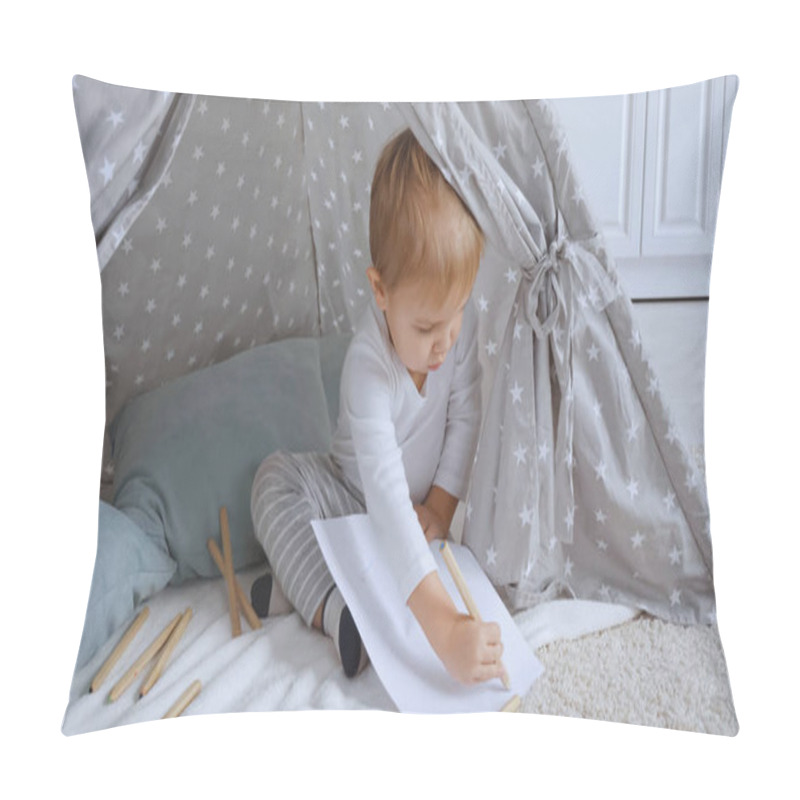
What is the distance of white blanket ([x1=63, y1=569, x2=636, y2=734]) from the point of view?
1746mm

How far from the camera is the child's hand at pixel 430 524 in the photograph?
1.77 metres

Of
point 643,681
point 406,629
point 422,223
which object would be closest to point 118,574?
point 406,629

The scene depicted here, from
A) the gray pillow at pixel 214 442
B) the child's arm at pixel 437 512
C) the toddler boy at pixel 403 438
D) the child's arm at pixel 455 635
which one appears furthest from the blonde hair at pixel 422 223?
the child's arm at pixel 455 635

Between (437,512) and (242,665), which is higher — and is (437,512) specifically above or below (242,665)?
above

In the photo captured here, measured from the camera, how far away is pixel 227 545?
1.81 meters

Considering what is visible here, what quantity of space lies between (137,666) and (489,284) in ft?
2.51

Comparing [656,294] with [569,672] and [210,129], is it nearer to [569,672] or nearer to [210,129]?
[569,672]

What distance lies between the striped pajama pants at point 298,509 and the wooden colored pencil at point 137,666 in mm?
194

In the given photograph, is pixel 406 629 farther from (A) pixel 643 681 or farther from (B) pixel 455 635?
(A) pixel 643 681

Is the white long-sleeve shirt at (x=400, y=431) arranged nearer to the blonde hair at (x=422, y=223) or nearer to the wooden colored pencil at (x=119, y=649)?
the blonde hair at (x=422, y=223)

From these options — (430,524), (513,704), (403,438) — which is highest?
(403,438)

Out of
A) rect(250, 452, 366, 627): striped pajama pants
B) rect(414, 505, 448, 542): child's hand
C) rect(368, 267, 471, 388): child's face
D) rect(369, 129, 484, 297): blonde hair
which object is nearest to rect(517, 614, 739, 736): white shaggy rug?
rect(414, 505, 448, 542): child's hand

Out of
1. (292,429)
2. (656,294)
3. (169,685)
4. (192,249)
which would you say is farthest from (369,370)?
(169,685)

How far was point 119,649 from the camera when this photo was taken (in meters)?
1.77
